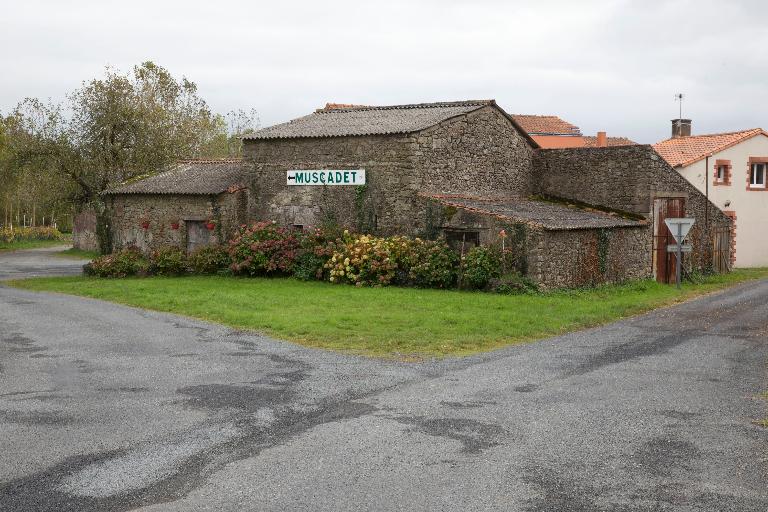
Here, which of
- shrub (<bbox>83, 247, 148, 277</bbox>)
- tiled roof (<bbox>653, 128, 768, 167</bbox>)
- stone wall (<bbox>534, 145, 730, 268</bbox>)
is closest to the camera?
stone wall (<bbox>534, 145, 730, 268</bbox>)

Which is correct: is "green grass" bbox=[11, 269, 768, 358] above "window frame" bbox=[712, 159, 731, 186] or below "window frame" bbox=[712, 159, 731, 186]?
below

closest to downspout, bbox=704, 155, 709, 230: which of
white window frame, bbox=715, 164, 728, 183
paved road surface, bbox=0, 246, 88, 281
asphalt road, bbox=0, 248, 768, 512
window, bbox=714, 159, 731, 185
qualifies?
window, bbox=714, 159, 731, 185

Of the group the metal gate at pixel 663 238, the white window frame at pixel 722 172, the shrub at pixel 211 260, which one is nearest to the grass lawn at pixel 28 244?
the shrub at pixel 211 260

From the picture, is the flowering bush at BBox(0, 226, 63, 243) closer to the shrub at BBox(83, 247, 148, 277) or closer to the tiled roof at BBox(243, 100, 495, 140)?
the shrub at BBox(83, 247, 148, 277)

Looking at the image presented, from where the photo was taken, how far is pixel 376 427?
884 cm

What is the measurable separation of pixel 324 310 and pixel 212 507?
12059 mm

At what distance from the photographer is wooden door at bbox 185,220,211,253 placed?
97.3 feet

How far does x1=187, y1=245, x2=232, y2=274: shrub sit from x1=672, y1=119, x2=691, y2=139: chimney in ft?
94.1

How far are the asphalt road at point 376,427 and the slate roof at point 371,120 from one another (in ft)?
42.3

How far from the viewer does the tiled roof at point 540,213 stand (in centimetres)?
2291

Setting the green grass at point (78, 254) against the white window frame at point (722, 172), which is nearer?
the white window frame at point (722, 172)

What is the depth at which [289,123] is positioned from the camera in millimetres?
30469

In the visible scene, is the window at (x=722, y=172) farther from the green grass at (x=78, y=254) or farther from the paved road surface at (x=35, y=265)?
the green grass at (x=78, y=254)

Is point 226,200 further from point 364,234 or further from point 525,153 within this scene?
point 525,153
